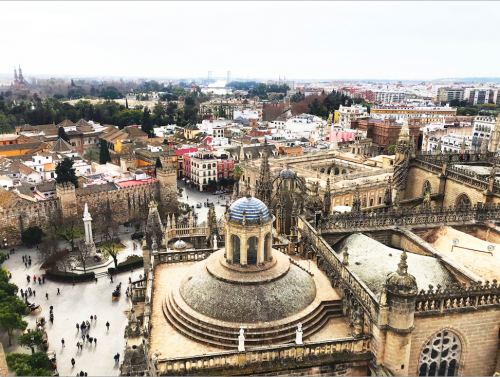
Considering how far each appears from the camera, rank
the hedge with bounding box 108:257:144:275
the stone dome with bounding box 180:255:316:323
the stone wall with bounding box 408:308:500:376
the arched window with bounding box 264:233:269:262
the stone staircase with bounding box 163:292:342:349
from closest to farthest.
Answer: the stone staircase with bounding box 163:292:342:349
the stone wall with bounding box 408:308:500:376
the stone dome with bounding box 180:255:316:323
the arched window with bounding box 264:233:269:262
the hedge with bounding box 108:257:144:275

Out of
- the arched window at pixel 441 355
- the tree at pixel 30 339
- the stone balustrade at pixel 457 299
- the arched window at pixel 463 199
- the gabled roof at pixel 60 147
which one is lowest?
the tree at pixel 30 339

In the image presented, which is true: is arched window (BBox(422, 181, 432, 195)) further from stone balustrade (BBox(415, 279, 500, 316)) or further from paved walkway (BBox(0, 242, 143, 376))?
paved walkway (BBox(0, 242, 143, 376))

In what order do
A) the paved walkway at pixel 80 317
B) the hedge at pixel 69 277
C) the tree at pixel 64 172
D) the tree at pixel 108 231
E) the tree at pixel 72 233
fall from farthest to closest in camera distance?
the tree at pixel 64 172 → the tree at pixel 72 233 → the tree at pixel 108 231 → the hedge at pixel 69 277 → the paved walkway at pixel 80 317

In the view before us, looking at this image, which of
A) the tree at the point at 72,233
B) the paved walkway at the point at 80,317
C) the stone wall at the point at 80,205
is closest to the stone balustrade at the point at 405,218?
the paved walkway at the point at 80,317

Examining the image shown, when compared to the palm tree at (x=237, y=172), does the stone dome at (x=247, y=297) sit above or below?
above

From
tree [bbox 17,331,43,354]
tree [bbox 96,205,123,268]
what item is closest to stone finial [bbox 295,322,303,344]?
tree [bbox 17,331,43,354]

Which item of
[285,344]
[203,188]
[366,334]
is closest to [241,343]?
[285,344]

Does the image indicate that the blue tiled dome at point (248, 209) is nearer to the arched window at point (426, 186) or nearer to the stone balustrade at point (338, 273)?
the stone balustrade at point (338, 273)

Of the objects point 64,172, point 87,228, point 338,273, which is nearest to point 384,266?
point 338,273
